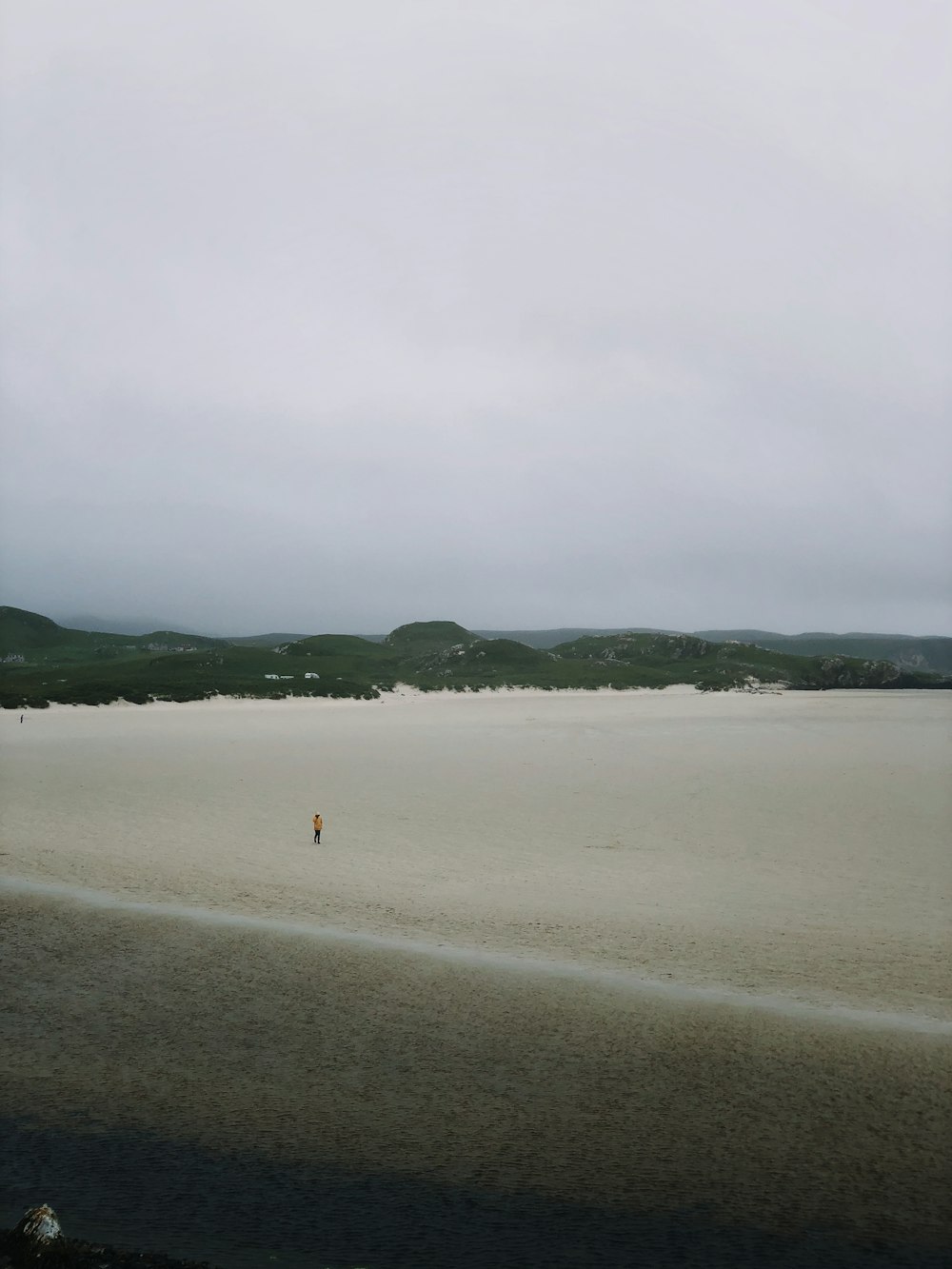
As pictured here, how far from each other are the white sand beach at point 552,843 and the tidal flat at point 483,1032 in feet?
0.40

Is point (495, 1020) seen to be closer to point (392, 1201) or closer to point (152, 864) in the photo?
A: point (392, 1201)

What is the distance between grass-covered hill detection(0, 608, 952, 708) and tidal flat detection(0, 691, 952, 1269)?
46.9 metres

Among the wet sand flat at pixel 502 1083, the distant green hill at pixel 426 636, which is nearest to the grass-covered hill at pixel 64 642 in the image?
the distant green hill at pixel 426 636

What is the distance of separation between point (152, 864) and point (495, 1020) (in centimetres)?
1021

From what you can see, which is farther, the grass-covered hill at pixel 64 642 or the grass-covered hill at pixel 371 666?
the grass-covered hill at pixel 64 642

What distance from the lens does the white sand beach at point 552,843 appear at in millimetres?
12375

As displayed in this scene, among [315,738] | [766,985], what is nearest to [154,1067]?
[766,985]

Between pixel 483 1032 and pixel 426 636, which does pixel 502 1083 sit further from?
pixel 426 636

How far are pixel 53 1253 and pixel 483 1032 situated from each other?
5.09m

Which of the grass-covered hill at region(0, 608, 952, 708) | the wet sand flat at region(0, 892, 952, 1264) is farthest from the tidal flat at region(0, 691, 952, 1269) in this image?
the grass-covered hill at region(0, 608, 952, 708)

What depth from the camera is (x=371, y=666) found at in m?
99.7

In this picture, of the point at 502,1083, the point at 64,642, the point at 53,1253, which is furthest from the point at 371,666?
the point at 64,642

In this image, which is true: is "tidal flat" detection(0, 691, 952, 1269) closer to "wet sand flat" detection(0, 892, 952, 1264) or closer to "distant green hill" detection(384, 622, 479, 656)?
"wet sand flat" detection(0, 892, 952, 1264)

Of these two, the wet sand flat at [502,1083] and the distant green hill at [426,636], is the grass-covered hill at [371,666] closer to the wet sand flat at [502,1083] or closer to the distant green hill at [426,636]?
the distant green hill at [426,636]
